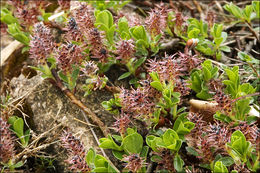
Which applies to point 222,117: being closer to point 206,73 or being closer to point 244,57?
point 206,73

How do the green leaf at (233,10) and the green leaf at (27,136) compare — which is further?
the green leaf at (233,10)

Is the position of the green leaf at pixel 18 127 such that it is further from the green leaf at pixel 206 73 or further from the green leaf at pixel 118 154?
the green leaf at pixel 206 73

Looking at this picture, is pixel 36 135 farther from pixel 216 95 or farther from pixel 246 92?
pixel 246 92

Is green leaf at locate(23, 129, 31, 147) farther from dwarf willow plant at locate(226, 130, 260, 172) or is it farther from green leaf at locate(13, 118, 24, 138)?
dwarf willow plant at locate(226, 130, 260, 172)

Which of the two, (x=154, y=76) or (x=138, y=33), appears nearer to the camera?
(x=154, y=76)

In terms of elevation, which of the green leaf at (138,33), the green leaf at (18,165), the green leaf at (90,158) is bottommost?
the green leaf at (18,165)

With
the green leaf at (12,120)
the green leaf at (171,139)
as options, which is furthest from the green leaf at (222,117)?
the green leaf at (12,120)

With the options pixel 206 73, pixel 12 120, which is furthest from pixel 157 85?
pixel 12 120
